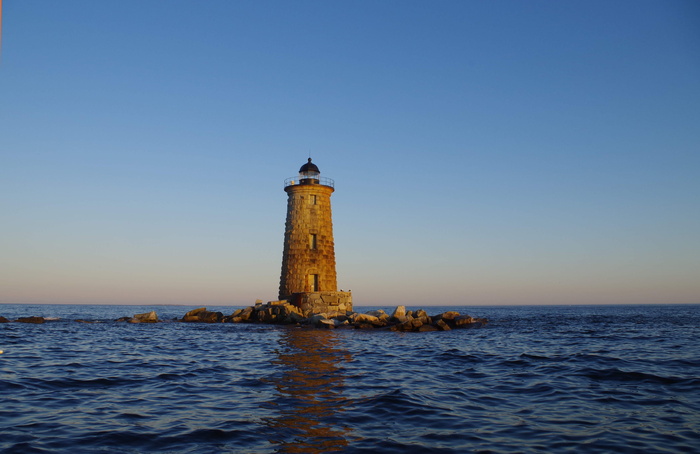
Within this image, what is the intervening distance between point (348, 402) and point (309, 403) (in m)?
0.76

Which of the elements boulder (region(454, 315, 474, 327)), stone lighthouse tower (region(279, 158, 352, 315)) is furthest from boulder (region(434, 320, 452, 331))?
stone lighthouse tower (region(279, 158, 352, 315))

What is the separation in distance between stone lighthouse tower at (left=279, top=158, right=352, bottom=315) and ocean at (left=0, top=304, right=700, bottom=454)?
1975cm

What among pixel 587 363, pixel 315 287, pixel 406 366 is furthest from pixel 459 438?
pixel 315 287

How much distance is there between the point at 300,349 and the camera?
60.4 ft

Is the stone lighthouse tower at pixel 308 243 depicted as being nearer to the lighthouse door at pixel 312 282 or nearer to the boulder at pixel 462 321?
the lighthouse door at pixel 312 282

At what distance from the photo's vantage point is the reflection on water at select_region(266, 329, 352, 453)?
6926 mm

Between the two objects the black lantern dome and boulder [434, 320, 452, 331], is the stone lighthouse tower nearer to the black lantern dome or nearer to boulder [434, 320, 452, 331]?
the black lantern dome

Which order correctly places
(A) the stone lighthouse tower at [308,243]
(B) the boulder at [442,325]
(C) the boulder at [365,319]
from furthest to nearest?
(A) the stone lighthouse tower at [308,243]
(C) the boulder at [365,319]
(B) the boulder at [442,325]

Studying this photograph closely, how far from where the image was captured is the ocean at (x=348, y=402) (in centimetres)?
688

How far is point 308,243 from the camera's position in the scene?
1468 inches

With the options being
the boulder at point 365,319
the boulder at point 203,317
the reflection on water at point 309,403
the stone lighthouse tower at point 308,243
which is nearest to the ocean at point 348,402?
the reflection on water at point 309,403

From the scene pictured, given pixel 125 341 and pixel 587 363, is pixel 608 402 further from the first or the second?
pixel 125 341

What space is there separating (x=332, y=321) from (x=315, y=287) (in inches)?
264

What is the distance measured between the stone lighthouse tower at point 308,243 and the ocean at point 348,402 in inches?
777
